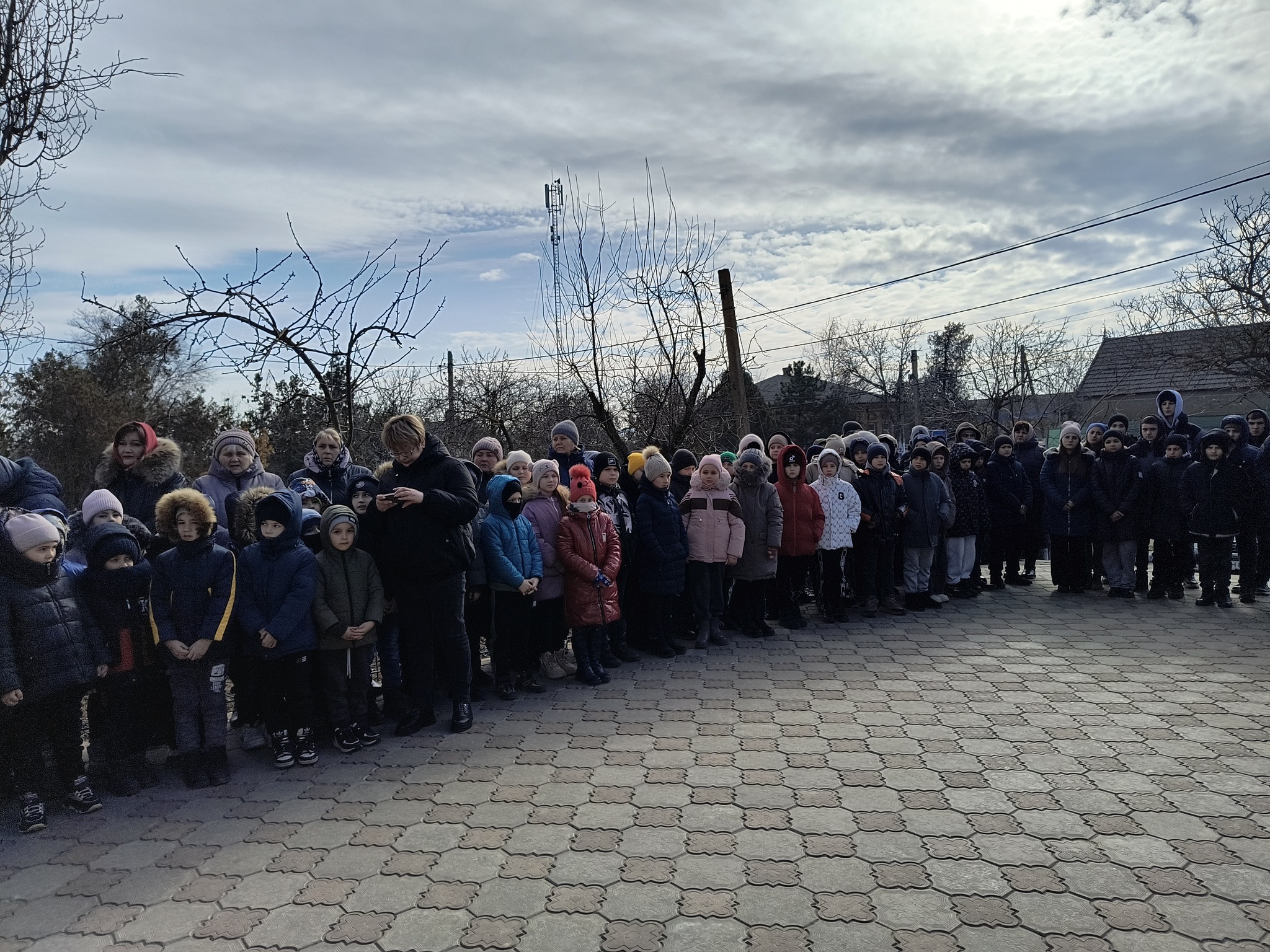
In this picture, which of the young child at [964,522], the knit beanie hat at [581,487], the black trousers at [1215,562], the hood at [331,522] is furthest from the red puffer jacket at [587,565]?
the black trousers at [1215,562]

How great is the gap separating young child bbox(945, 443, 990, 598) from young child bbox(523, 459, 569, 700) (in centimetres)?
467

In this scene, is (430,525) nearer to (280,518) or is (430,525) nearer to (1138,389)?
(280,518)

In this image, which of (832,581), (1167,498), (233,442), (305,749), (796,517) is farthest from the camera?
(1167,498)

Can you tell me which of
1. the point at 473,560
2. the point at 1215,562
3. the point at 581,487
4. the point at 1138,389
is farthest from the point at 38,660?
the point at 1138,389

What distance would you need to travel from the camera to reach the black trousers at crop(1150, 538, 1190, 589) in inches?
333

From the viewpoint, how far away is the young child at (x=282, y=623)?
4.57 m

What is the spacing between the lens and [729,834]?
3600 mm

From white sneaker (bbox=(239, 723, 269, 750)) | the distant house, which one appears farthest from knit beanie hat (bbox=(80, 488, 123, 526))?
the distant house

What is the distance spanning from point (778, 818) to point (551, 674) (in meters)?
2.85

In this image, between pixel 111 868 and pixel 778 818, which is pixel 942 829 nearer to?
pixel 778 818

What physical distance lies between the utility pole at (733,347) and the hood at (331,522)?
7.21 m

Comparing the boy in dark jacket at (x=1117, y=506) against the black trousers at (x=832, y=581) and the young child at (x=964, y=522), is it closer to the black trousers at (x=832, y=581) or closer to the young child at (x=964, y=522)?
the young child at (x=964, y=522)

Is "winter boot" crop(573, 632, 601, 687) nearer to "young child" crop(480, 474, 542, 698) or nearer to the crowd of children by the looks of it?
the crowd of children

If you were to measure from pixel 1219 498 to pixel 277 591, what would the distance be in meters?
8.51
